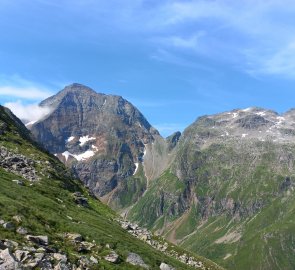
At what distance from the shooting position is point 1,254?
2905 cm

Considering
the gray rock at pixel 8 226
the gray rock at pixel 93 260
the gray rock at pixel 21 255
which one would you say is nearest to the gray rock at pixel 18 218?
the gray rock at pixel 8 226

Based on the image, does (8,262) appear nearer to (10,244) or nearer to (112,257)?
(10,244)

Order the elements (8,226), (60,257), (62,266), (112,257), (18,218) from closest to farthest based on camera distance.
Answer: (62,266) → (60,257) → (8,226) → (18,218) → (112,257)

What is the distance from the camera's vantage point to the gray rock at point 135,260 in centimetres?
4123

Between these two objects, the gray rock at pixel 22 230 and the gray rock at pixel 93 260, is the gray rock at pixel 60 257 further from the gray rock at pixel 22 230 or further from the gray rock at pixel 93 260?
the gray rock at pixel 22 230

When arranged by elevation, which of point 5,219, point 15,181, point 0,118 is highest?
point 0,118

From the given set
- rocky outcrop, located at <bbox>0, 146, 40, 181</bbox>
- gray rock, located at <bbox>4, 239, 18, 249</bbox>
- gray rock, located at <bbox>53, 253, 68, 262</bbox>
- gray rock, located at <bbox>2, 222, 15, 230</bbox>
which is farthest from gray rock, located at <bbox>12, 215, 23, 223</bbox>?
rocky outcrop, located at <bbox>0, 146, 40, 181</bbox>

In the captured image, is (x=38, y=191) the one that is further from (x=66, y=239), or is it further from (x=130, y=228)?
(x=66, y=239)

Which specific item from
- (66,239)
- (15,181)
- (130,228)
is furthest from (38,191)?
(66,239)

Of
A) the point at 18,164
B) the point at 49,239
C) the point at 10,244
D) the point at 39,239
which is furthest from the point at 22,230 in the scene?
the point at 18,164

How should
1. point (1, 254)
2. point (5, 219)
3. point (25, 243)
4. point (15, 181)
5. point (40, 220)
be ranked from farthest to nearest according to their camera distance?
point (15, 181) → point (40, 220) → point (5, 219) → point (25, 243) → point (1, 254)

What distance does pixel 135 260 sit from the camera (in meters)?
41.9

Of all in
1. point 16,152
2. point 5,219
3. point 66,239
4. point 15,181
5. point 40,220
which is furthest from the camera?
point 16,152

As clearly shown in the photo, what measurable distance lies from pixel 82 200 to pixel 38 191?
44.7ft
